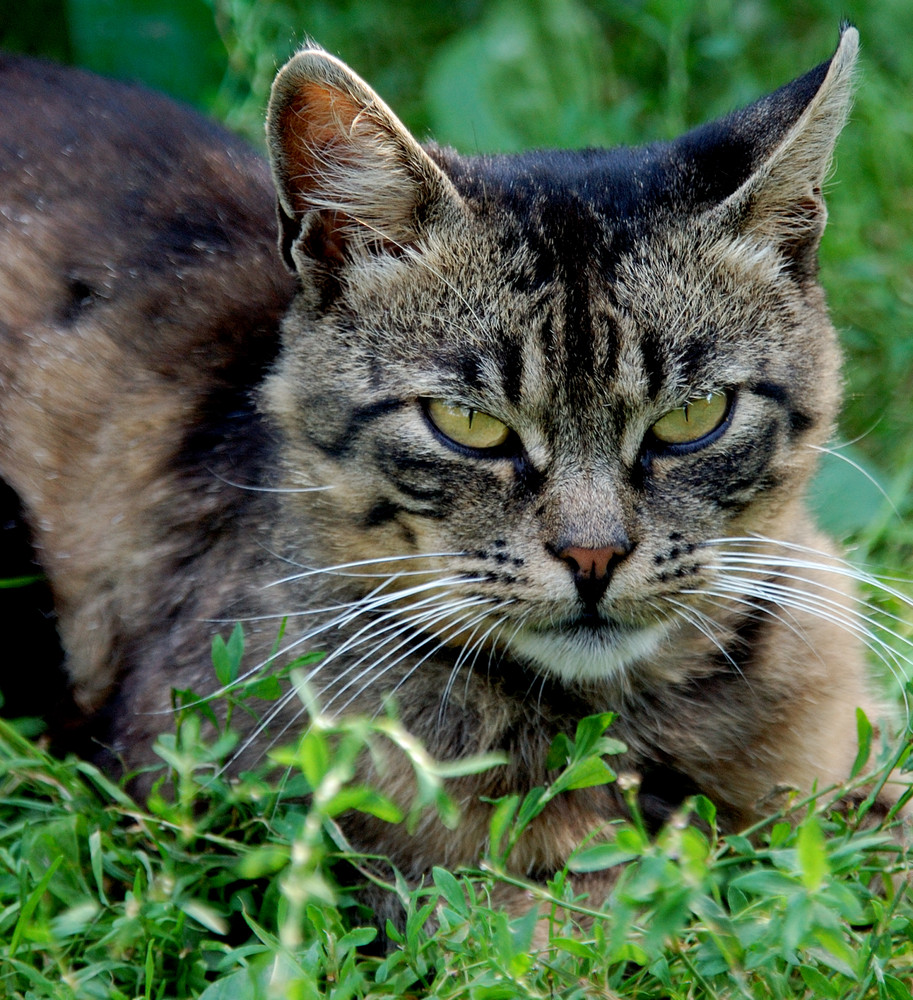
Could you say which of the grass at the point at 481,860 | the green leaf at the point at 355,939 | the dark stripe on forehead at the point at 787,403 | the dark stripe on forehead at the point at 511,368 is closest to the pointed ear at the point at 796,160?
the dark stripe on forehead at the point at 787,403

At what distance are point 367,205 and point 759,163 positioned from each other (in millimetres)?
613

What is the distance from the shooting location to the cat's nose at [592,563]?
5.94 feet

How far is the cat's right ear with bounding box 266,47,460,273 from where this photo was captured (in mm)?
1915

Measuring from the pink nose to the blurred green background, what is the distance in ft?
4.34

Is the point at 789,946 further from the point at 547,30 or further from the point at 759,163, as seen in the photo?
the point at 547,30

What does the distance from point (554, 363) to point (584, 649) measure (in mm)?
438

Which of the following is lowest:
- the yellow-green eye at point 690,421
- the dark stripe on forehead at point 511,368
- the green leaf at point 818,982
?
the green leaf at point 818,982

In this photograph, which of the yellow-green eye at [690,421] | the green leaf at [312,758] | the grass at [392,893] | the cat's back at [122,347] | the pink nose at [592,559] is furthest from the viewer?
the cat's back at [122,347]

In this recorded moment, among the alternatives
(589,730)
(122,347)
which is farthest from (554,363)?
(122,347)

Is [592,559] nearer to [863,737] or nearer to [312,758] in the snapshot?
[863,737]

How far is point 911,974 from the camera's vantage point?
5.74ft

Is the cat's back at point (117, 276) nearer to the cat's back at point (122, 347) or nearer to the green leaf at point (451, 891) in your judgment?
the cat's back at point (122, 347)

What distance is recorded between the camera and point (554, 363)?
1.88m

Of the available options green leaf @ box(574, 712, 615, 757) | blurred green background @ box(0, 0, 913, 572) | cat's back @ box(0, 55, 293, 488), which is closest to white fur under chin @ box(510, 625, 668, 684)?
green leaf @ box(574, 712, 615, 757)
